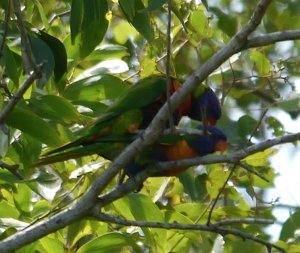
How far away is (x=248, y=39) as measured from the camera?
1754 mm

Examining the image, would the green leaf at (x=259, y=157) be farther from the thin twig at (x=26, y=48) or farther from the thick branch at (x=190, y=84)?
the thin twig at (x=26, y=48)

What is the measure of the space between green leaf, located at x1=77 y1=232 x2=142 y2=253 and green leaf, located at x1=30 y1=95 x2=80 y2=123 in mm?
318

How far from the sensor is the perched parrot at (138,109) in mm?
2273

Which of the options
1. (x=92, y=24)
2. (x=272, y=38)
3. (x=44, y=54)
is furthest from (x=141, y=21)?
(x=272, y=38)

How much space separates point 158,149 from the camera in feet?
7.45

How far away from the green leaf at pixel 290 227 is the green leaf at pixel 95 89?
1.89ft

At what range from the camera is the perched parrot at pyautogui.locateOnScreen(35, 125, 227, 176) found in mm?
2139

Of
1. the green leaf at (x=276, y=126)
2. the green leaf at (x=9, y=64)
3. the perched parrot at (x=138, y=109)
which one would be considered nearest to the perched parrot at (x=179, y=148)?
the perched parrot at (x=138, y=109)

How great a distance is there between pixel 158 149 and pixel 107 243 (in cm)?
32

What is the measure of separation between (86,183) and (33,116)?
454mm

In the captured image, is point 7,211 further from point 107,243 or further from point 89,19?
point 89,19

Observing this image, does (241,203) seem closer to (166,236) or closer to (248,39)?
(166,236)

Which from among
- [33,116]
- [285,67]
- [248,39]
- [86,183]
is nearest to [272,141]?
[248,39]

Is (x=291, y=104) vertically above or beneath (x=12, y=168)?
above
